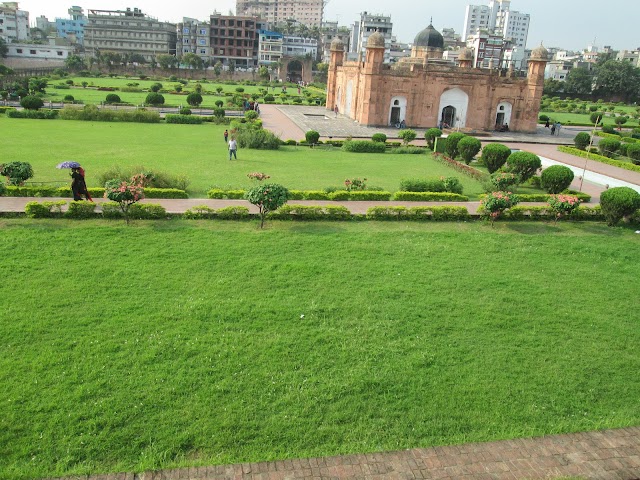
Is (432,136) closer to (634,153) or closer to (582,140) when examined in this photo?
(582,140)

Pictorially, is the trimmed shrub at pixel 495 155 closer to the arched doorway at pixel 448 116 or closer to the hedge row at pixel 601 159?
the hedge row at pixel 601 159

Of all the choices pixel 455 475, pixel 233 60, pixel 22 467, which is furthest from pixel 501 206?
pixel 233 60

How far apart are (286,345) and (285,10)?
490 feet

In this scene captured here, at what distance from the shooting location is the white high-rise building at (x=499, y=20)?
136625 mm

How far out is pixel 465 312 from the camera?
27.8 ft

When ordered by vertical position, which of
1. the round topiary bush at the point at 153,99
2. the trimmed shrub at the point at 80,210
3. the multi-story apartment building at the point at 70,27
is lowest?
the trimmed shrub at the point at 80,210

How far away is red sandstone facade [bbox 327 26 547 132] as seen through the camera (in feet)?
111

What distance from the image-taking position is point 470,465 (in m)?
5.38

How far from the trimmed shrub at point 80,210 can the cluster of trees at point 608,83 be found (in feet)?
239

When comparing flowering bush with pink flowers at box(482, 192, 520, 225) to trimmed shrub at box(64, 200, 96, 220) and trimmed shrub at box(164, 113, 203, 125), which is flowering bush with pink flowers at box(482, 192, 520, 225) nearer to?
trimmed shrub at box(64, 200, 96, 220)

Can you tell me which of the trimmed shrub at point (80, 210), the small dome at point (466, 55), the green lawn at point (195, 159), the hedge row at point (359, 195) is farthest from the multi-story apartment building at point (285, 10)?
the trimmed shrub at point (80, 210)

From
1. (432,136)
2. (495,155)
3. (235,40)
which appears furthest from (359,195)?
(235,40)

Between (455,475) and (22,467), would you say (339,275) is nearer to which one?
(455,475)

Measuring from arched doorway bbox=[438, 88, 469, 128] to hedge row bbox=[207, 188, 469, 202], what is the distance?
21458 millimetres
